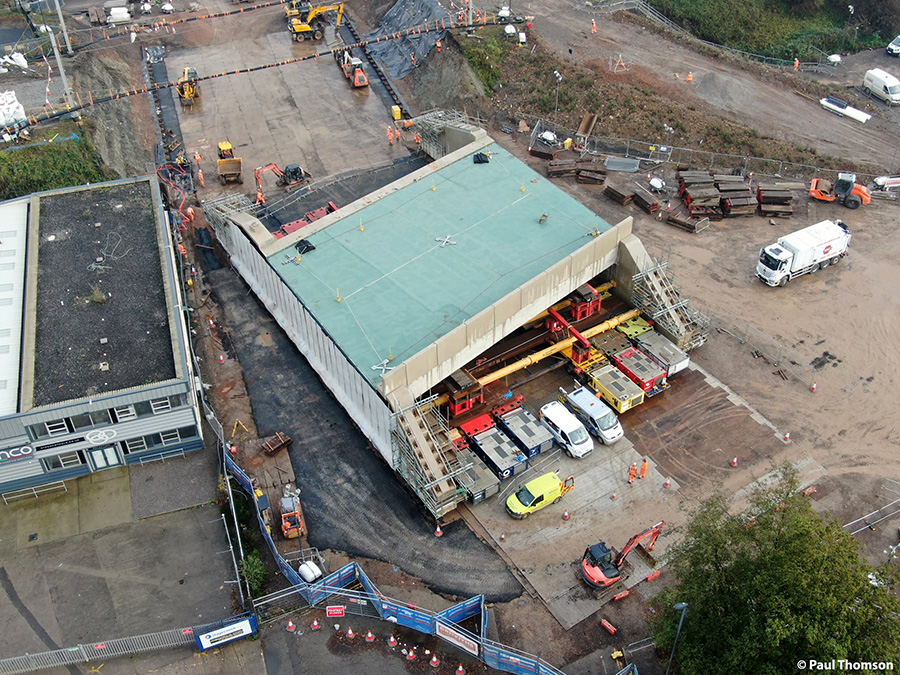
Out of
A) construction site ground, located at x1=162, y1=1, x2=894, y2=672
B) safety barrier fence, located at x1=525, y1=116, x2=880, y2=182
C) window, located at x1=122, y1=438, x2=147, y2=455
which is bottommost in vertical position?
construction site ground, located at x1=162, y1=1, x2=894, y2=672

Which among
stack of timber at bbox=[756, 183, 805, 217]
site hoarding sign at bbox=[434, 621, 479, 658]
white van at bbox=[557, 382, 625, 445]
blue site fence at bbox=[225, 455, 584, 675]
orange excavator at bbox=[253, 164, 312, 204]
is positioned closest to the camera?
blue site fence at bbox=[225, 455, 584, 675]

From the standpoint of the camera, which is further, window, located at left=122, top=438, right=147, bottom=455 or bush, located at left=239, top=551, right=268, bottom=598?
window, located at left=122, top=438, right=147, bottom=455

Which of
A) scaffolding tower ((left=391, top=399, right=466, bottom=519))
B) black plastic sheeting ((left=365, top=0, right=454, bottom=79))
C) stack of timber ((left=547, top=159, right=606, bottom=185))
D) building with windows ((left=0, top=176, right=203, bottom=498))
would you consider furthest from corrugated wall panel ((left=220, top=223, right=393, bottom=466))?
black plastic sheeting ((left=365, top=0, right=454, bottom=79))

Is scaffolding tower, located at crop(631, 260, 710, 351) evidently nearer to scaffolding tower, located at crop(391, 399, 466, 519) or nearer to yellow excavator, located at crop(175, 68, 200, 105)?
scaffolding tower, located at crop(391, 399, 466, 519)

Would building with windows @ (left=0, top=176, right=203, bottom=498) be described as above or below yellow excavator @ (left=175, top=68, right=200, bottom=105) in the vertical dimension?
below

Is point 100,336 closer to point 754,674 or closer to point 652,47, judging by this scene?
point 754,674

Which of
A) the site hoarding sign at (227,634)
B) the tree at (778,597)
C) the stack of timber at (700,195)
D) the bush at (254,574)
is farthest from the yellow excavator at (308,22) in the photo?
the tree at (778,597)

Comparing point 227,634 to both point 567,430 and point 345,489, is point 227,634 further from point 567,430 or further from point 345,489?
point 567,430
